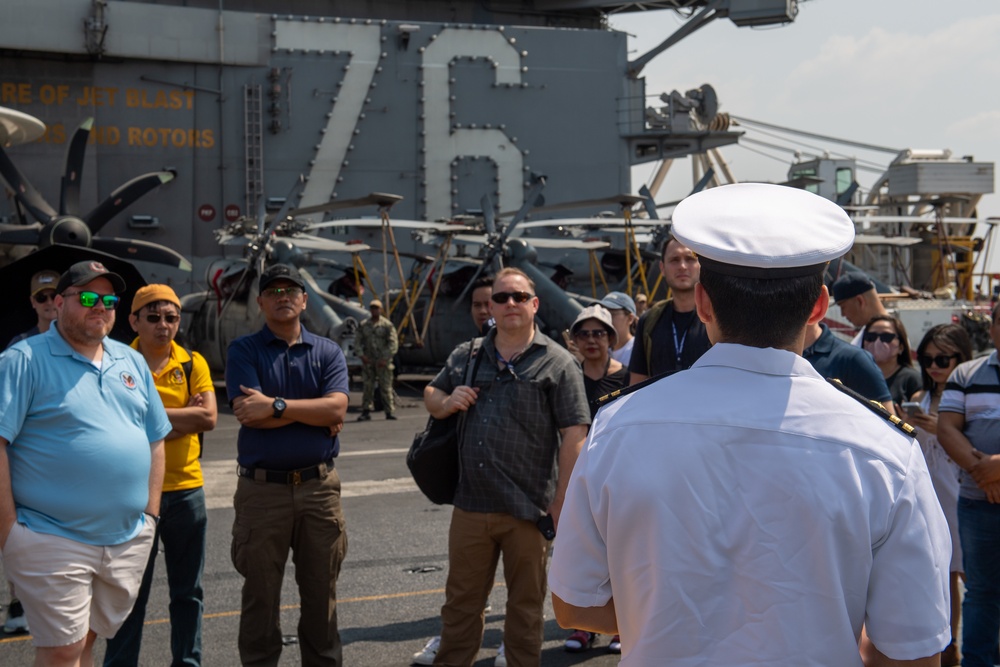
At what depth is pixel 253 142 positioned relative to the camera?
2503 centimetres

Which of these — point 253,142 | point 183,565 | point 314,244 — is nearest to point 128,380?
point 183,565

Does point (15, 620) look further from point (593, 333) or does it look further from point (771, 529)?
point (771, 529)

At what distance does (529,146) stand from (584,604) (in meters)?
25.6

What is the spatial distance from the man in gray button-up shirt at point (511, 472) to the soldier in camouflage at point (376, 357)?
11.8 m

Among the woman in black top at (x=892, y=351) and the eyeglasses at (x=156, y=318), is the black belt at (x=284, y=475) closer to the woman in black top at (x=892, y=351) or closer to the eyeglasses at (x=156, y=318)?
the eyeglasses at (x=156, y=318)

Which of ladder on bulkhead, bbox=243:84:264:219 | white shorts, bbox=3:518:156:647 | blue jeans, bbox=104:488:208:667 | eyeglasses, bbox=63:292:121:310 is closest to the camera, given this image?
white shorts, bbox=3:518:156:647

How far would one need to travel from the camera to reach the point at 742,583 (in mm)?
1744

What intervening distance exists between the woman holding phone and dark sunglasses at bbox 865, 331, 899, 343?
170 millimetres

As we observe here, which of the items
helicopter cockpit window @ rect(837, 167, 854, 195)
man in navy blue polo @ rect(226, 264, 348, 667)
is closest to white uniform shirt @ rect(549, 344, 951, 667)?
man in navy blue polo @ rect(226, 264, 348, 667)

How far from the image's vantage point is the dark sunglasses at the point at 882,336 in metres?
5.50

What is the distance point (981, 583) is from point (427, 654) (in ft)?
8.66

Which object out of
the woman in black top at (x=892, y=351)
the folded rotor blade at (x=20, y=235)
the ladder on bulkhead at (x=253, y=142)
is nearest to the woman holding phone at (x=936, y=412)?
the woman in black top at (x=892, y=351)

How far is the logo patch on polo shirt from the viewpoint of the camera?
4.30 metres

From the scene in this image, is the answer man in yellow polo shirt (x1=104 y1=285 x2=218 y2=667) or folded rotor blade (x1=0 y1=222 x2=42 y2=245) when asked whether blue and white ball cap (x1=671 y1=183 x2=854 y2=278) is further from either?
folded rotor blade (x1=0 y1=222 x2=42 y2=245)
